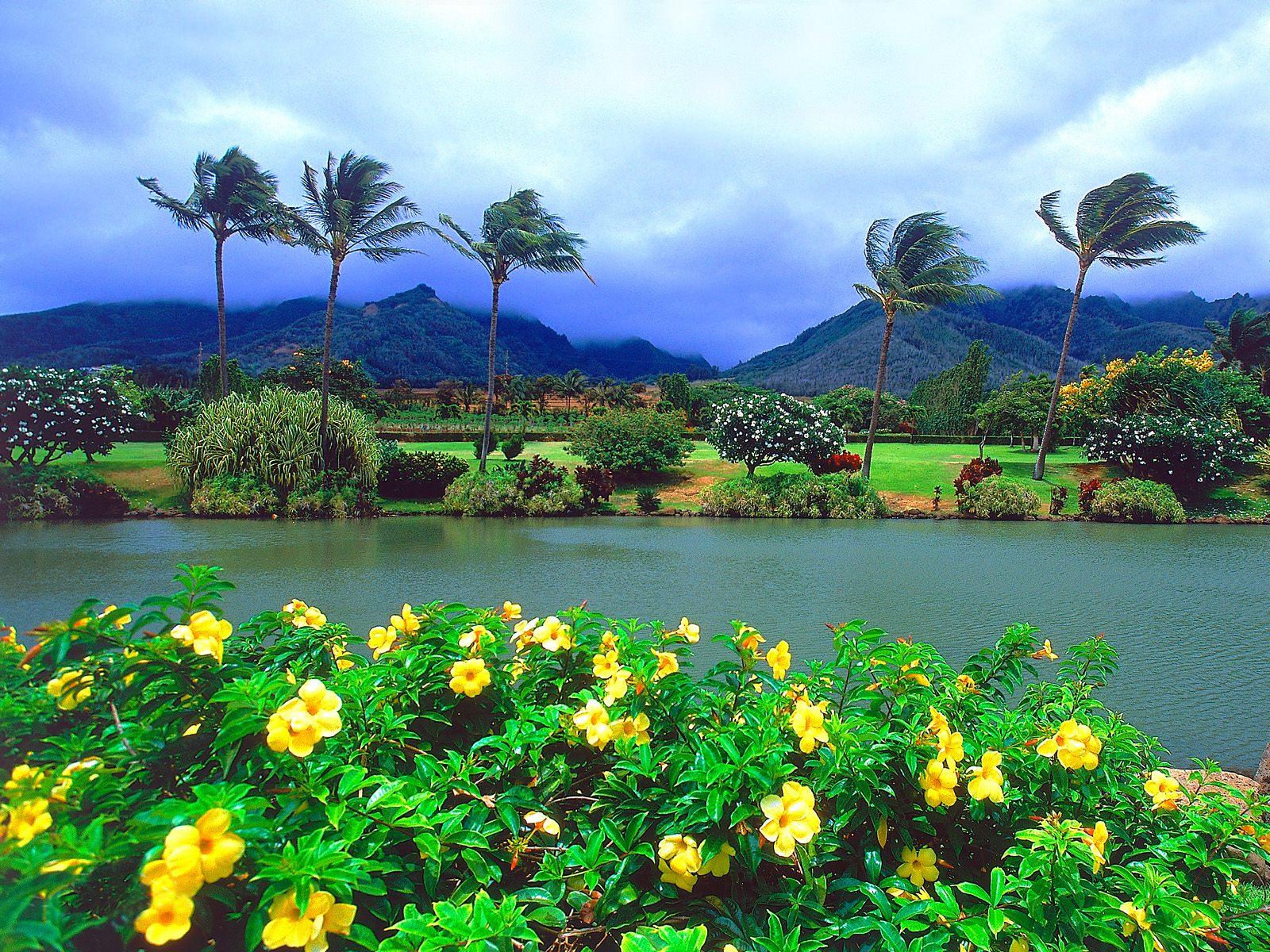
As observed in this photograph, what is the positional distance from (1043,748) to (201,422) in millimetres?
15749

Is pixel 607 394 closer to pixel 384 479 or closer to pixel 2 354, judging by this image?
pixel 384 479

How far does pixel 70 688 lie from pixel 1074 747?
186cm

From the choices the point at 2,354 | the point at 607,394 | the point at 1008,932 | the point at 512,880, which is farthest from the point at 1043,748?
the point at 607,394

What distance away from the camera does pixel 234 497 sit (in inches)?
507

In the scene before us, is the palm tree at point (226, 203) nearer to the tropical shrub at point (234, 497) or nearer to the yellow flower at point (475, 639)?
the tropical shrub at point (234, 497)

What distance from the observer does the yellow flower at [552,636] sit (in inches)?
64.9

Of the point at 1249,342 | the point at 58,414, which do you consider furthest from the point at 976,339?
the point at 58,414

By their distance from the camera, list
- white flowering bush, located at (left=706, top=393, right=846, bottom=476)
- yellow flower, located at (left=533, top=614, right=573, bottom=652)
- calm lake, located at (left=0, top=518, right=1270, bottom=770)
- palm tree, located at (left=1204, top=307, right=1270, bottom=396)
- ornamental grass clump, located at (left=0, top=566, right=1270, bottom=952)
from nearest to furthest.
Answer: ornamental grass clump, located at (left=0, top=566, right=1270, bottom=952) → yellow flower, located at (left=533, top=614, right=573, bottom=652) → calm lake, located at (left=0, top=518, right=1270, bottom=770) → white flowering bush, located at (left=706, top=393, right=846, bottom=476) → palm tree, located at (left=1204, top=307, right=1270, bottom=396)

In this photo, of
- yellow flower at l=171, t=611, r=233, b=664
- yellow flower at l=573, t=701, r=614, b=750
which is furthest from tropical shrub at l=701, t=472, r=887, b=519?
yellow flower at l=171, t=611, r=233, b=664

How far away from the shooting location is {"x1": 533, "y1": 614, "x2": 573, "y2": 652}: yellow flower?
64.9 inches

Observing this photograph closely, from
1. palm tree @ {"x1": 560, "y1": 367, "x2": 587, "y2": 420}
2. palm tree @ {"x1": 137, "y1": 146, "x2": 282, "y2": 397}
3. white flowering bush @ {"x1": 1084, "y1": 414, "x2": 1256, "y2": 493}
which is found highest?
palm tree @ {"x1": 137, "y1": 146, "x2": 282, "y2": 397}

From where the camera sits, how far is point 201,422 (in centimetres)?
1374

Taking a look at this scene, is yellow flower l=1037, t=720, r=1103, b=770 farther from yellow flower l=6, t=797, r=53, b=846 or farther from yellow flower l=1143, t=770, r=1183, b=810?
yellow flower l=6, t=797, r=53, b=846

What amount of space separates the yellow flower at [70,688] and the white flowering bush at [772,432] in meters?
16.0
